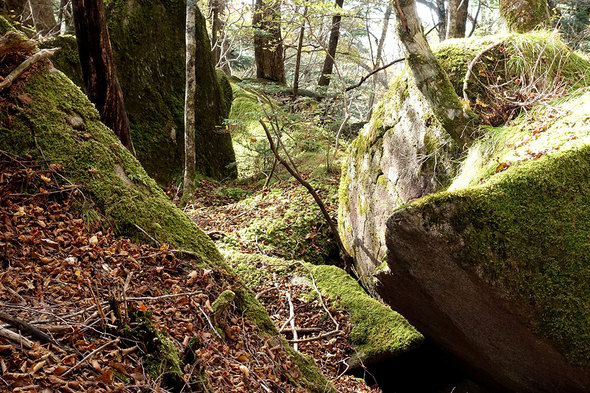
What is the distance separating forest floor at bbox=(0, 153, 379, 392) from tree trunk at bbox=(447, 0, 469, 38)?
871 cm

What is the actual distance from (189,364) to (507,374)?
9.94 ft

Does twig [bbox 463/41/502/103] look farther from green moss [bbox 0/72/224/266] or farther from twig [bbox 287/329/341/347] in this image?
green moss [bbox 0/72/224/266]

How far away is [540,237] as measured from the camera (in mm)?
3156

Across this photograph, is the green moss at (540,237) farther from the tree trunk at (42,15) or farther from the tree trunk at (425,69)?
the tree trunk at (42,15)

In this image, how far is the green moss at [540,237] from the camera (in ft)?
10.1

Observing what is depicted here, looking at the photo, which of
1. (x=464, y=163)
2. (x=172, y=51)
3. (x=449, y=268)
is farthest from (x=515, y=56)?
(x=172, y=51)

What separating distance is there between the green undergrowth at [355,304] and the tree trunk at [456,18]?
651 cm

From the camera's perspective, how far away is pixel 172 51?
33.6 feet

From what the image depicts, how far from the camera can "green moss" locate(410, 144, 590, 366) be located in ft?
10.1

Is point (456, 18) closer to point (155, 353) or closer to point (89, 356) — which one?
point (155, 353)

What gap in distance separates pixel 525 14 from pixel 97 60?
5519mm

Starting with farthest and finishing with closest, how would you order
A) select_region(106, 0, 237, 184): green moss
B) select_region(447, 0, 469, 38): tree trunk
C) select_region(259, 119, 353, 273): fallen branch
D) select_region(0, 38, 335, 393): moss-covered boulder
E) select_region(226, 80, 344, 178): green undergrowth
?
select_region(226, 80, 344, 178): green undergrowth, select_region(447, 0, 469, 38): tree trunk, select_region(106, 0, 237, 184): green moss, select_region(259, 119, 353, 273): fallen branch, select_region(0, 38, 335, 393): moss-covered boulder

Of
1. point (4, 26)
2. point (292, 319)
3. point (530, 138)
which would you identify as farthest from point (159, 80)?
point (530, 138)

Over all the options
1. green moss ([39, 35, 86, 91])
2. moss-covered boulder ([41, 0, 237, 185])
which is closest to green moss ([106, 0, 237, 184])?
moss-covered boulder ([41, 0, 237, 185])
